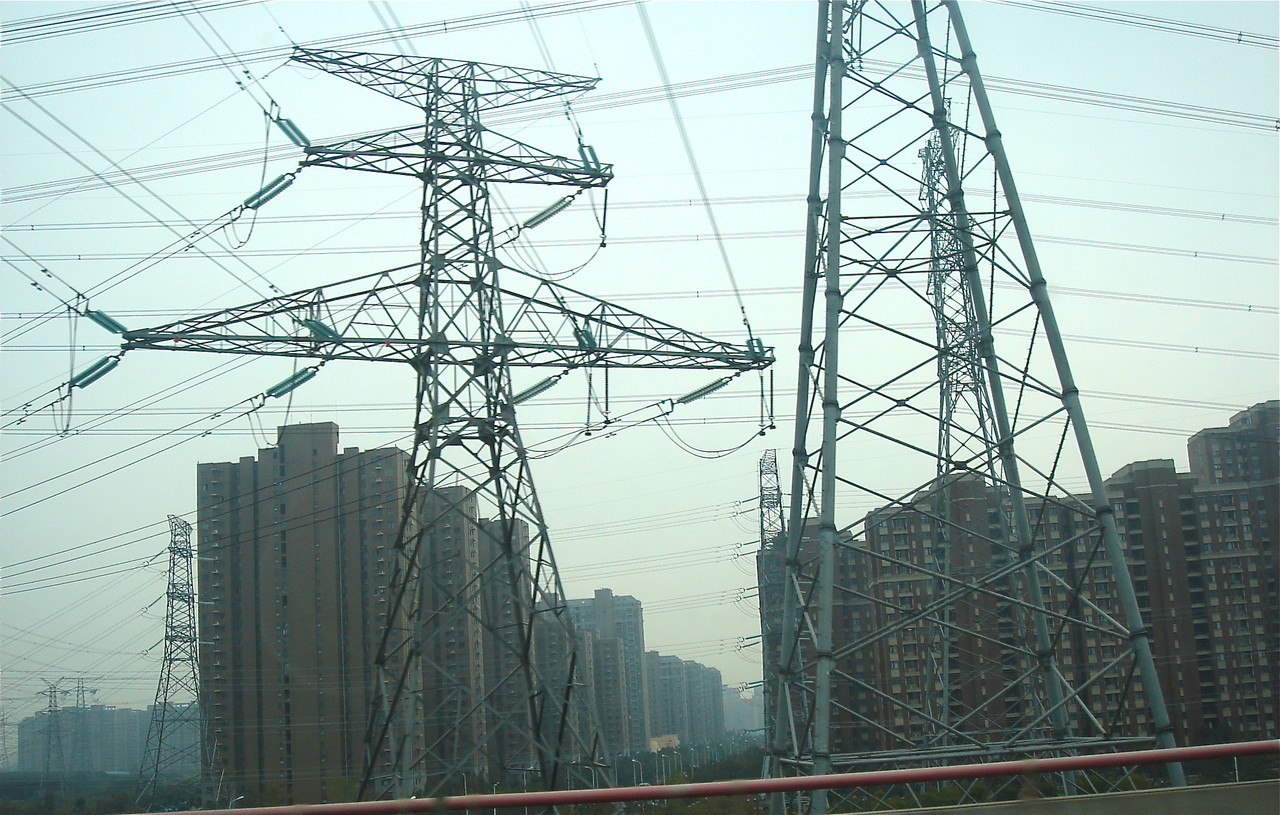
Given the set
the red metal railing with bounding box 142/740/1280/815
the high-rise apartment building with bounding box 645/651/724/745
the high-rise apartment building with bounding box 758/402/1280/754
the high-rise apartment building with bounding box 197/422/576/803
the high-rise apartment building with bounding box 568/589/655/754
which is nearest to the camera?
the red metal railing with bounding box 142/740/1280/815

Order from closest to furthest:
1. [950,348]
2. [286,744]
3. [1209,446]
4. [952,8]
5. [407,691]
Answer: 1. [950,348]
2. [952,8]
3. [407,691]
4. [1209,446]
5. [286,744]

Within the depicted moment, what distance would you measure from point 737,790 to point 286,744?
2810cm

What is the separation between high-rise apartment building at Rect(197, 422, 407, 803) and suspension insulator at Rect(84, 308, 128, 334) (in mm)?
14922

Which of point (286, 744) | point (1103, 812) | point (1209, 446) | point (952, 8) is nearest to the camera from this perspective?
point (1103, 812)

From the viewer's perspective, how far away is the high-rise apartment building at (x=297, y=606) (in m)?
30.1

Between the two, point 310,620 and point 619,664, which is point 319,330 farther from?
point 619,664

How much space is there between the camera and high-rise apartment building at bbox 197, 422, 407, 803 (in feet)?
98.7

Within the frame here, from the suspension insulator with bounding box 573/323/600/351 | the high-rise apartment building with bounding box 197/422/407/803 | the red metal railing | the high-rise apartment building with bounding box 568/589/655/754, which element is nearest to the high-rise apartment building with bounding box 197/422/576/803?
the high-rise apartment building with bounding box 197/422/407/803

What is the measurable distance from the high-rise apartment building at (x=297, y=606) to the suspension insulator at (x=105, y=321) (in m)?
14.9

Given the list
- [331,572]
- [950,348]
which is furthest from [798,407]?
[331,572]

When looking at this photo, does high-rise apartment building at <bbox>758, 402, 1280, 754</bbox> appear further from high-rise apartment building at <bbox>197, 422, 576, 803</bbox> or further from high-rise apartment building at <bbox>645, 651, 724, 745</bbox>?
high-rise apartment building at <bbox>645, 651, 724, 745</bbox>

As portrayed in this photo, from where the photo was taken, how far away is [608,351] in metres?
15.5

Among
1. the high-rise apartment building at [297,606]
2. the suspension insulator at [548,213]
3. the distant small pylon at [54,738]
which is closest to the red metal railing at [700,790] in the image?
the suspension insulator at [548,213]

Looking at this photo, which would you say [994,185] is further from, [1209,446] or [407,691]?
[1209,446]
